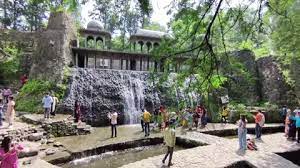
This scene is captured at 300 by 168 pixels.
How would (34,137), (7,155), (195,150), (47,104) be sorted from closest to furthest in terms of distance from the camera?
(7,155)
(195,150)
(34,137)
(47,104)

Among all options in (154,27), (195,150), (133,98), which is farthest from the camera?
(154,27)

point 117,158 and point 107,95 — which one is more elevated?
point 107,95

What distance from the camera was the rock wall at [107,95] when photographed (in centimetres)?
1839

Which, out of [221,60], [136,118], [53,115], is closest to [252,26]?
[221,60]

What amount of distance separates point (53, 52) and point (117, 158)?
11.5 metres

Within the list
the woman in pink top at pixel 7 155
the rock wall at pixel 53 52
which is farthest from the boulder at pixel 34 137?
the woman in pink top at pixel 7 155

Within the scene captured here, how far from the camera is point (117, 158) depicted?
1162cm

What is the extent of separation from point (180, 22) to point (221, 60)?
1097 millimetres

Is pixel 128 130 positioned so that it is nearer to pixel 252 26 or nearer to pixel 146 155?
pixel 146 155

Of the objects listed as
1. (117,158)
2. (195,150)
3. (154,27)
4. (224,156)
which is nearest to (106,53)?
(117,158)

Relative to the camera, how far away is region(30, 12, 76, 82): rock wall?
1970 centimetres

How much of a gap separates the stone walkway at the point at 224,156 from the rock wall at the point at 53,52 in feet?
37.2

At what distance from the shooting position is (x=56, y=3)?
4410 millimetres

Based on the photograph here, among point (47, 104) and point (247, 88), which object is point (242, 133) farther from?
point (247, 88)
